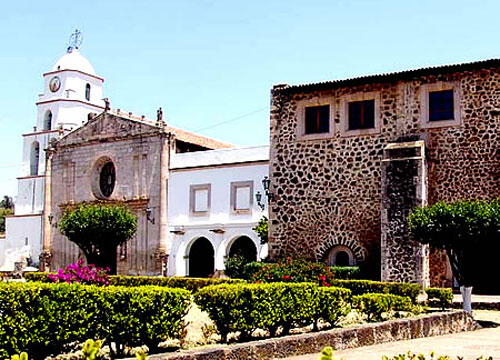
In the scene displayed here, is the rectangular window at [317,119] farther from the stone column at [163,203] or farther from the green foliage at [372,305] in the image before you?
the stone column at [163,203]

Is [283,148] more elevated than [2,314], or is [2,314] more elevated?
[283,148]

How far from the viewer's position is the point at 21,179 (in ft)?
143

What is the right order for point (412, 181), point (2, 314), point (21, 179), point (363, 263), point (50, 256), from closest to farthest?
point (2, 314) → point (412, 181) → point (363, 263) → point (50, 256) → point (21, 179)

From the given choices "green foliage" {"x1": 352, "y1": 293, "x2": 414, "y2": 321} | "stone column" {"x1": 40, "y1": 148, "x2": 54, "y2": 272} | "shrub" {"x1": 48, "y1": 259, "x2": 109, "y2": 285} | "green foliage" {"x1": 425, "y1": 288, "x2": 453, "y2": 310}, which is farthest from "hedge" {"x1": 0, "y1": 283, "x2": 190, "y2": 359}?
"stone column" {"x1": 40, "y1": 148, "x2": 54, "y2": 272}

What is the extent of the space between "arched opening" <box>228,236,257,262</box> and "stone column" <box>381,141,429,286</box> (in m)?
10.5

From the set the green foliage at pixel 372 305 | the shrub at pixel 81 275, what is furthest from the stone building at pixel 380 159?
the shrub at pixel 81 275

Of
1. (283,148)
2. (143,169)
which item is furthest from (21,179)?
(283,148)

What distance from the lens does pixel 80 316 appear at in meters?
7.88

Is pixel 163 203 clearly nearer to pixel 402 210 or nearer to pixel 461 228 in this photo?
pixel 402 210

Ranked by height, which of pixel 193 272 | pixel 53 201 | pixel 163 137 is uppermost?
pixel 163 137

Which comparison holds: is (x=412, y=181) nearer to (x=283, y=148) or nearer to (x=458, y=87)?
(x=458, y=87)

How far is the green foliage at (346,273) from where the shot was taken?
67.6 feet

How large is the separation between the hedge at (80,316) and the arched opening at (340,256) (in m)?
13.9

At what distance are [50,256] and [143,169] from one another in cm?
762
